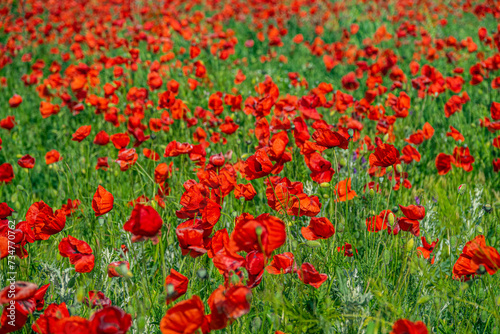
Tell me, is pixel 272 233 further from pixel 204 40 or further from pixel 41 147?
pixel 204 40

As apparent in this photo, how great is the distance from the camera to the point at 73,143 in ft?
12.8

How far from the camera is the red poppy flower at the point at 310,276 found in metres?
1.38

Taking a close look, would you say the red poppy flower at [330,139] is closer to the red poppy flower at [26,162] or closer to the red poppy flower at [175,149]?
the red poppy flower at [175,149]

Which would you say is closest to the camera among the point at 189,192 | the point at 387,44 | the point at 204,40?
the point at 189,192

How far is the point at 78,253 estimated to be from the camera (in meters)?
1.56

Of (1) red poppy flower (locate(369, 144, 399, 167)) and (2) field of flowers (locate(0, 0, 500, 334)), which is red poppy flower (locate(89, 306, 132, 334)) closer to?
(2) field of flowers (locate(0, 0, 500, 334))

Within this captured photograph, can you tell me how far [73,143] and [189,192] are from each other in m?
2.81

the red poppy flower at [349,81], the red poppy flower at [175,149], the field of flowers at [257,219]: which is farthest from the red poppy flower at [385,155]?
the red poppy flower at [349,81]

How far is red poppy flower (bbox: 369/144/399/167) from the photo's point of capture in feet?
5.45

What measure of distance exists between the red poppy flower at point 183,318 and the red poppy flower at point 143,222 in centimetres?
28

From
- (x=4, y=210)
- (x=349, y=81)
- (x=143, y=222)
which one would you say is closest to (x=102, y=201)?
(x=4, y=210)

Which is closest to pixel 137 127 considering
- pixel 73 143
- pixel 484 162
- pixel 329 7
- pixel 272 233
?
pixel 73 143

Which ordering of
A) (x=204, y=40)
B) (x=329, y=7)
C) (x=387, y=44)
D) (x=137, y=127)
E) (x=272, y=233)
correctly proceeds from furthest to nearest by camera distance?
(x=329, y=7)
(x=387, y=44)
(x=204, y=40)
(x=137, y=127)
(x=272, y=233)

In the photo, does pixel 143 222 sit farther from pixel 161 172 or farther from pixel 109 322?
pixel 161 172
